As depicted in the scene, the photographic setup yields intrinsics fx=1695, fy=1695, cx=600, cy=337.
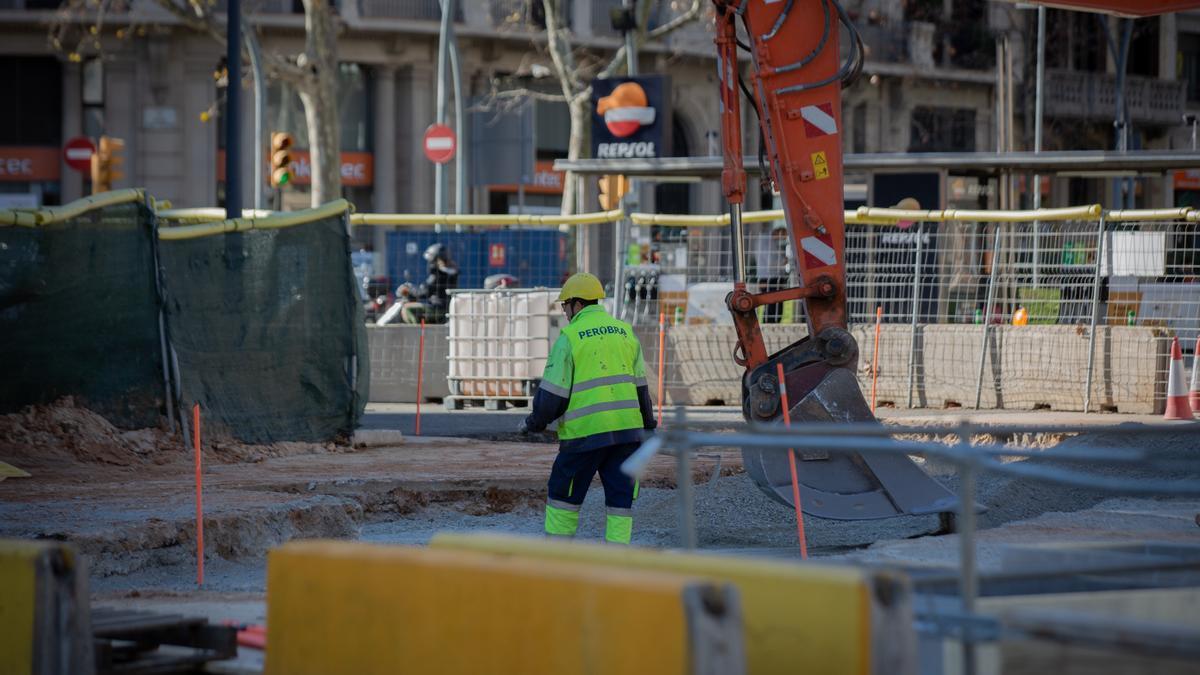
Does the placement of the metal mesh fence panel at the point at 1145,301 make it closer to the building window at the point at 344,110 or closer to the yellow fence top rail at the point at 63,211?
the yellow fence top rail at the point at 63,211

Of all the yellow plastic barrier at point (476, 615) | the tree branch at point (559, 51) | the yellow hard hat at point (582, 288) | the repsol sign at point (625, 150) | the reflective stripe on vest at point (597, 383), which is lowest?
the yellow plastic barrier at point (476, 615)

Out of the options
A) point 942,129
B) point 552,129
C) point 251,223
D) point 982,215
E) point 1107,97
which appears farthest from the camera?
point 1107,97

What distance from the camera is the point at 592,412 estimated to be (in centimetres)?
915

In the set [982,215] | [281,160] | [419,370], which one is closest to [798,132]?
[982,215]

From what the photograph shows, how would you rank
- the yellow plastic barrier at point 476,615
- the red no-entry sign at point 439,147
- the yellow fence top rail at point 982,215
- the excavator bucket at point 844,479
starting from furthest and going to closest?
the red no-entry sign at point 439,147, the yellow fence top rail at point 982,215, the excavator bucket at point 844,479, the yellow plastic barrier at point 476,615

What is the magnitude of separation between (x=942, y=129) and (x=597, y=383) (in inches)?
1627

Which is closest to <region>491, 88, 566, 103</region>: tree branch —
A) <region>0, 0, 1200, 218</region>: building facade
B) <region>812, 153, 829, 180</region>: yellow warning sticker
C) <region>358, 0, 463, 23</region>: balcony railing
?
<region>0, 0, 1200, 218</region>: building facade

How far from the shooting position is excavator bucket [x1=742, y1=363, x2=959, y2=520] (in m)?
10.1

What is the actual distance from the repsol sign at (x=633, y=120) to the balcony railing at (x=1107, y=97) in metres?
27.9

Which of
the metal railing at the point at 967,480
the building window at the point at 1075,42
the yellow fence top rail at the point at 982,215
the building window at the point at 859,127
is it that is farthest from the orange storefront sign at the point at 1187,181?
the metal railing at the point at 967,480

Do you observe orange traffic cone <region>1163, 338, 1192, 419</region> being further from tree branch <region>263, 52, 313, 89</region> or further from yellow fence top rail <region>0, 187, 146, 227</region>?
tree branch <region>263, 52, 313, 89</region>

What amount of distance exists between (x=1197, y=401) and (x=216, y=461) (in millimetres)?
9555

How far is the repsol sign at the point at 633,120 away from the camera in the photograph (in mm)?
23656

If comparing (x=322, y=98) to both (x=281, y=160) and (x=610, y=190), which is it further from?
(x=610, y=190)
